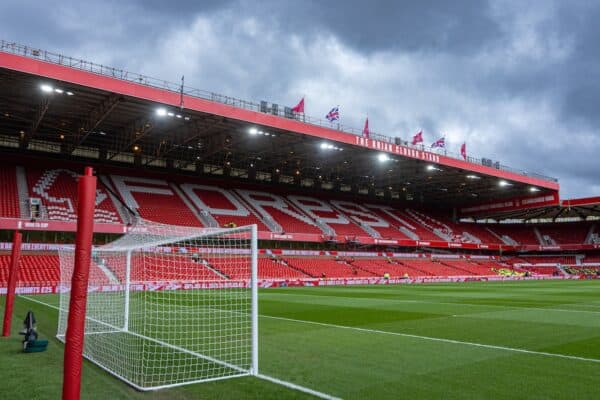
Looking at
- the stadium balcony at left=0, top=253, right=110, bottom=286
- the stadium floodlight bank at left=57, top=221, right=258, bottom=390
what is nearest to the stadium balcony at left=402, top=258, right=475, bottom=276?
the stadium balcony at left=0, top=253, right=110, bottom=286

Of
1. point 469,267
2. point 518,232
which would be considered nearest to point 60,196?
point 469,267

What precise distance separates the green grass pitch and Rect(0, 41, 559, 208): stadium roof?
1403 cm

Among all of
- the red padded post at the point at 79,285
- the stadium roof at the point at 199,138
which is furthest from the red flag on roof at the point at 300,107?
the red padded post at the point at 79,285

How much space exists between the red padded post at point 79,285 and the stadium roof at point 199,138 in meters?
20.9

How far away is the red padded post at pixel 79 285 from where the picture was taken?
3.88 meters

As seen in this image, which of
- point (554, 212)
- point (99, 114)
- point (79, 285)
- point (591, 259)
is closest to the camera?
point (79, 285)

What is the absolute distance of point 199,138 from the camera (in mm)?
33969

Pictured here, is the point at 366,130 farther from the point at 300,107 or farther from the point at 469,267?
the point at 469,267

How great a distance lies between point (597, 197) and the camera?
51.6 m

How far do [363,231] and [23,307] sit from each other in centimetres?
3431

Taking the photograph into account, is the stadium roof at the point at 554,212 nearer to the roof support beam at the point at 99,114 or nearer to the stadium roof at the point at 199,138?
the stadium roof at the point at 199,138

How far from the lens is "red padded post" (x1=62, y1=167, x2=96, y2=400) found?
12.7ft

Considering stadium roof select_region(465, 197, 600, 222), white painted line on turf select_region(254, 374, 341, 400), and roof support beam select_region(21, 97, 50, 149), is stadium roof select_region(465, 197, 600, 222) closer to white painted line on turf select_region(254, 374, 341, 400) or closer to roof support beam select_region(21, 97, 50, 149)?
roof support beam select_region(21, 97, 50, 149)

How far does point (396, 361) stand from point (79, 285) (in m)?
5.43
